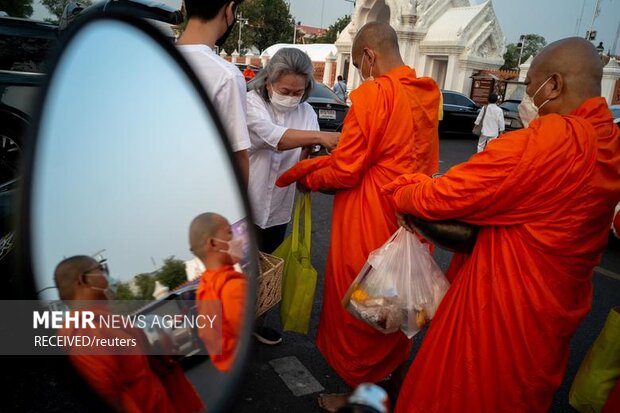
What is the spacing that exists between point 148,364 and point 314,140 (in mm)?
1730

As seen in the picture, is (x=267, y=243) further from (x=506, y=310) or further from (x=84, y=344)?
(x=84, y=344)

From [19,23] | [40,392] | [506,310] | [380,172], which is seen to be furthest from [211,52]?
[19,23]

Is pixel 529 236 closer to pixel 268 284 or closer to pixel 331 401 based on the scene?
pixel 268 284

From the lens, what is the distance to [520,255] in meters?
1.58

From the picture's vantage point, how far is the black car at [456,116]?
44.8 feet

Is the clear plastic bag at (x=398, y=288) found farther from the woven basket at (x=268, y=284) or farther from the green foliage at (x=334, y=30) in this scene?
the green foliage at (x=334, y=30)

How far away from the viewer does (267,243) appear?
263 centimetres

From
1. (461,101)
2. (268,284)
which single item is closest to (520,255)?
(268,284)

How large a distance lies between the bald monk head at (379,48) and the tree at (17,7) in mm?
25399

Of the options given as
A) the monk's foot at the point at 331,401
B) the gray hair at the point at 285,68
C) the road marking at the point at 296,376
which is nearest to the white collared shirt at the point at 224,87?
the gray hair at the point at 285,68

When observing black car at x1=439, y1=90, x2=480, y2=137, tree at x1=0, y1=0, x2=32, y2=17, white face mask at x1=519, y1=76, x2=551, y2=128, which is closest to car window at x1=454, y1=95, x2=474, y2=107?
black car at x1=439, y1=90, x2=480, y2=137

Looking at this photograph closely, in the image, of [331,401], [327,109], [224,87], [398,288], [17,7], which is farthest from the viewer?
[17,7]

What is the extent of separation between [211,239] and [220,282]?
0.19ft

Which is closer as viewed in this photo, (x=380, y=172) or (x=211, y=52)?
(x=211, y=52)
